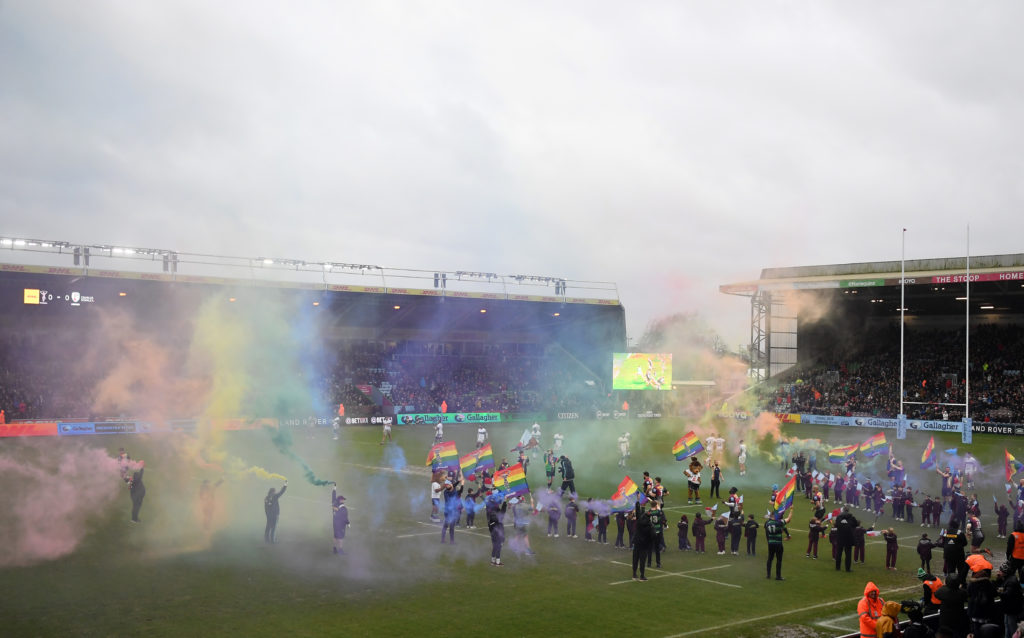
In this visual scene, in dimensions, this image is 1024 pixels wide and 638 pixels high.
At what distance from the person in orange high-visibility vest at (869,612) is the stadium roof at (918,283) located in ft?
154

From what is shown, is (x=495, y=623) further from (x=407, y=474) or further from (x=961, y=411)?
(x=961, y=411)

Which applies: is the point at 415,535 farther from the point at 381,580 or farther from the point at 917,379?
the point at 917,379

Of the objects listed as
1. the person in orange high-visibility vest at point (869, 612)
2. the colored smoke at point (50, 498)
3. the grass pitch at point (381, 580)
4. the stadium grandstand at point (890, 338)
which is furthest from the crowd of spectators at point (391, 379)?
the person in orange high-visibility vest at point (869, 612)

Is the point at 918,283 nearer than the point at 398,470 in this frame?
No

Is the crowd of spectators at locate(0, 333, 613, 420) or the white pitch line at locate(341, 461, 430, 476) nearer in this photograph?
the white pitch line at locate(341, 461, 430, 476)

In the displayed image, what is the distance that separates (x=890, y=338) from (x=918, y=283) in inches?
633

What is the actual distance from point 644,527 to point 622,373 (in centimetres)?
4325

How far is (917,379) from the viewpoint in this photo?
64.2 meters

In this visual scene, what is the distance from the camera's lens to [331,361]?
67188 mm

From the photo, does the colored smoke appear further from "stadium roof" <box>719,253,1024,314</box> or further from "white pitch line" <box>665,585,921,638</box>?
"stadium roof" <box>719,253,1024,314</box>

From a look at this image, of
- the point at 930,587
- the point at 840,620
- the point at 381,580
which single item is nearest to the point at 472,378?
the point at 381,580

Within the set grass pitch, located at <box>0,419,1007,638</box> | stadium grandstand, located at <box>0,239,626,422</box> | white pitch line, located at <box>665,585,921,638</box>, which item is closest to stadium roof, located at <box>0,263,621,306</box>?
stadium grandstand, located at <box>0,239,626,422</box>

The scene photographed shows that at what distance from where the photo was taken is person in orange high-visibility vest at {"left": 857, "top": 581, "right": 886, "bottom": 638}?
10820mm

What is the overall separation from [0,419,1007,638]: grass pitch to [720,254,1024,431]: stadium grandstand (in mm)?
29715
